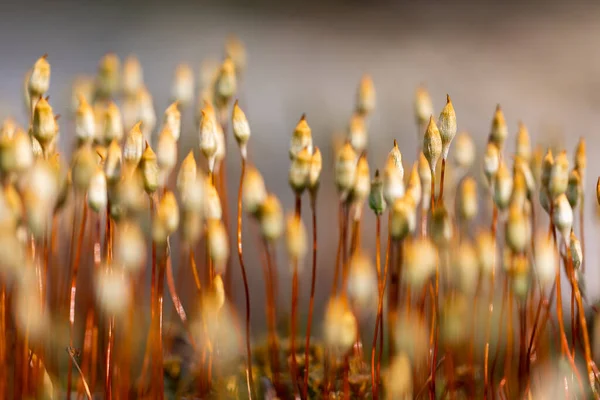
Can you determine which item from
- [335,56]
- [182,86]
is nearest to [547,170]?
[182,86]

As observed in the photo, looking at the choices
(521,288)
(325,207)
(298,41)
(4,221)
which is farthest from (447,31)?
(4,221)

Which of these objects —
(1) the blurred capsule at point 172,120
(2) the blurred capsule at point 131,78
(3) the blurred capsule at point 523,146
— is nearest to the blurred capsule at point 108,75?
(2) the blurred capsule at point 131,78

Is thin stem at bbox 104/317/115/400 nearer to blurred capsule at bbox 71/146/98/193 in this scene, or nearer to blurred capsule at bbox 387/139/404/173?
blurred capsule at bbox 71/146/98/193

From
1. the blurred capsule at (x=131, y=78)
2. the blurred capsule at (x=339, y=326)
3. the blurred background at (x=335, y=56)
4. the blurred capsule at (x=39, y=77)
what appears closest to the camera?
the blurred capsule at (x=339, y=326)

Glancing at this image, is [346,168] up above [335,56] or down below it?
below

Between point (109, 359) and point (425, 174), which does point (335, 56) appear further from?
point (109, 359)

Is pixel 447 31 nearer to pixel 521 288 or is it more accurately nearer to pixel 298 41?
pixel 298 41

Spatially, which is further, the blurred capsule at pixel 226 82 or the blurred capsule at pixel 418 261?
the blurred capsule at pixel 226 82

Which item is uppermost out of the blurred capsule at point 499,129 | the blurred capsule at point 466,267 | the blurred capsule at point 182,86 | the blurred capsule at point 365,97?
the blurred capsule at point 182,86

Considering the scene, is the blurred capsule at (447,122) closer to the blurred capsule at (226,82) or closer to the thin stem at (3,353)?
the blurred capsule at (226,82)
